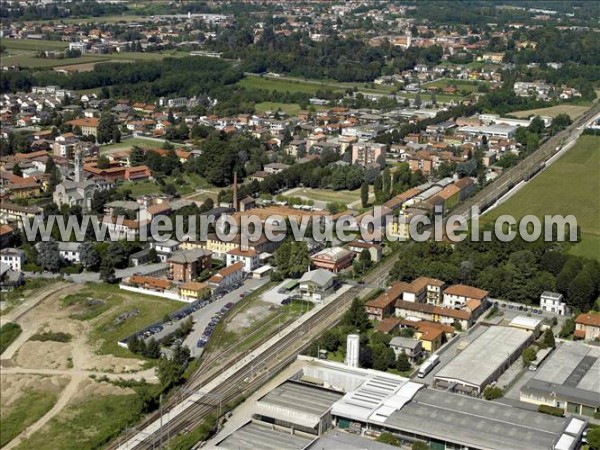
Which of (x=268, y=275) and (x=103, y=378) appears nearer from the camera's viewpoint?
(x=103, y=378)

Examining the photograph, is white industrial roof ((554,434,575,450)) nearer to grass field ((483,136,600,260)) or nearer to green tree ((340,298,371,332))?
green tree ((340,298,371,332))

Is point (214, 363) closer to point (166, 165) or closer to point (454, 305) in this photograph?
point (454, 305)

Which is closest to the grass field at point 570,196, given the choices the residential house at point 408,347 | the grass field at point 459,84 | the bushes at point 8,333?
the residential house at point 408,347

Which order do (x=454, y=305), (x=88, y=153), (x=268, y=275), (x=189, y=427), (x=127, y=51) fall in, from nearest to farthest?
(x=189, y=427) → (x=454, y=305) → (x=268, y=275) → (x=88, y=153) → (x=127, y=51)

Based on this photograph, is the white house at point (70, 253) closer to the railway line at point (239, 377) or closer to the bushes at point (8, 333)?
the bushes at point (8, 333)

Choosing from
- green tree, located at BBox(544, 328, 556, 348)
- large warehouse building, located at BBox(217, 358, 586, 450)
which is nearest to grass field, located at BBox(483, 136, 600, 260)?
green tree, located at BBox(544, 328, 556, 348)

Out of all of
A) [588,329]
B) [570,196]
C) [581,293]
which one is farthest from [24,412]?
[570,196]

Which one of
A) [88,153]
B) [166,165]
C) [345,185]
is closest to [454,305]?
[345,185]

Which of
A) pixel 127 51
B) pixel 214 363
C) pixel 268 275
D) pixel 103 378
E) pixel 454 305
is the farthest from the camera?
pixel 127 51

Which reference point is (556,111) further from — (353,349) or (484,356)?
(353,349)
